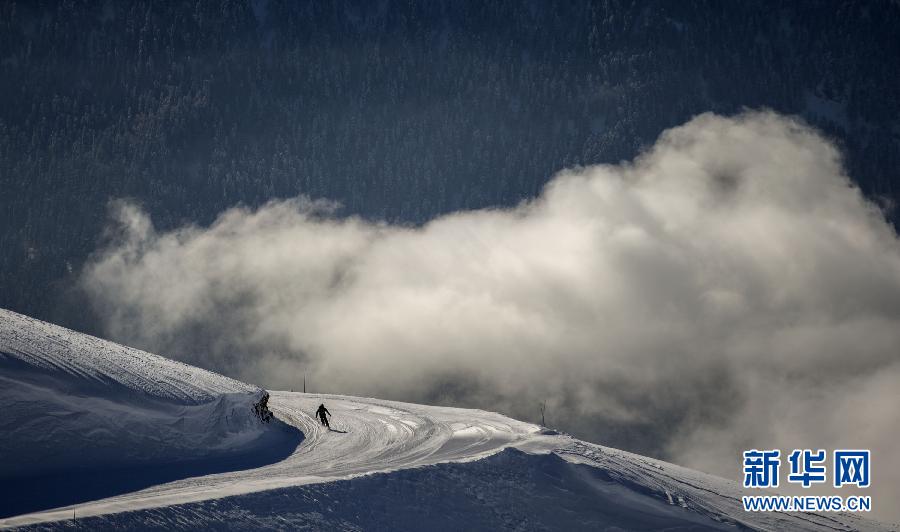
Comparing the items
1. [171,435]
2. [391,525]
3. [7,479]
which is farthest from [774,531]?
[7,479]

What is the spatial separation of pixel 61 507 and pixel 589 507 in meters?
25.8

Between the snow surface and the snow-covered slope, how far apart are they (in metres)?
0.48

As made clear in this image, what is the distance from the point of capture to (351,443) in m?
62.9

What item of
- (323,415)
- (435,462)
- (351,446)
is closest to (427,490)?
(435,462)

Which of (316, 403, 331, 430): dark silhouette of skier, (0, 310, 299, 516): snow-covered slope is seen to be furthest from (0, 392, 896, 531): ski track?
(0, 310, 299, 516): snow-covered slope

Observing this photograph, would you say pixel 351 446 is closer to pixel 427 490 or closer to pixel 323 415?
pixel 323 415

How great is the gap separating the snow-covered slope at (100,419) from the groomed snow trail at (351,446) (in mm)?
2794

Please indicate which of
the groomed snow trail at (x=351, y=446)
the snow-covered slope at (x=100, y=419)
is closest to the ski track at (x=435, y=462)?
the groomed snow trail at (x=351, y=446)

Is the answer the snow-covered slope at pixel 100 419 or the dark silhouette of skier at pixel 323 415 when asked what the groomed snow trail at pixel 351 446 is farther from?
the snow-covered slope at pixel 100 419

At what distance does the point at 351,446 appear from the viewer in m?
61.9

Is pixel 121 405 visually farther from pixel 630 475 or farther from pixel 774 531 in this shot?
pixel 774 531

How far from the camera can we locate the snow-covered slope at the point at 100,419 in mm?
50875

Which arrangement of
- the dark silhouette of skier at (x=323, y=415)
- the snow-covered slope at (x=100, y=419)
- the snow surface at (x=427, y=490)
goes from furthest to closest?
1. the dark silhouette of skier at (x=323, y=415)
2. the snow-covered slope at (x=100, y=419)
3. the snow surface at (x=427, y=490)

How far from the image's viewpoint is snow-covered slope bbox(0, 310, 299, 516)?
167 ft
